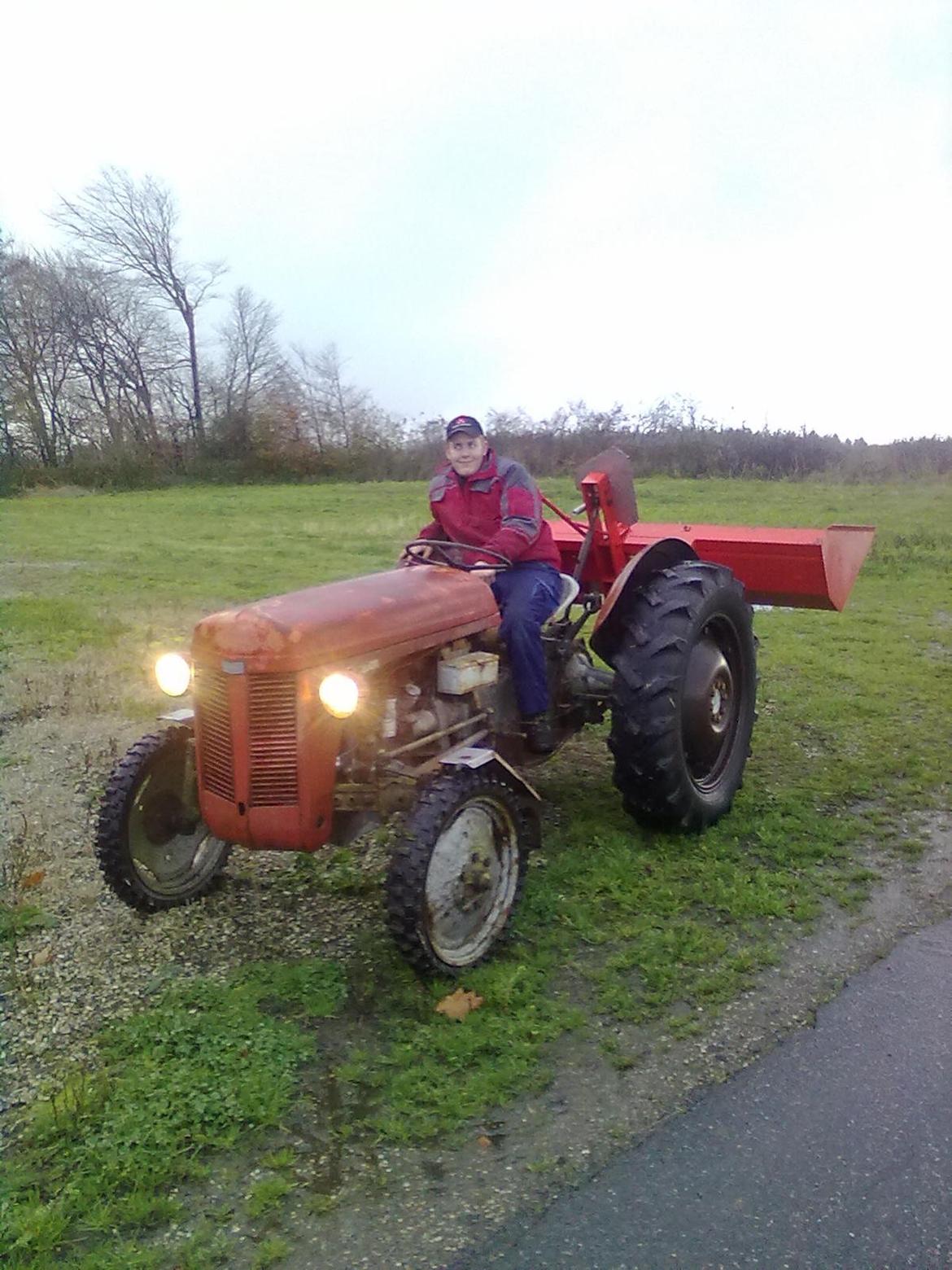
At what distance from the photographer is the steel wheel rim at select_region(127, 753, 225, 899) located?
3.58 m

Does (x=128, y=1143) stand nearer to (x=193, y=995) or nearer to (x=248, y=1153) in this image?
(x=248, y=1153)

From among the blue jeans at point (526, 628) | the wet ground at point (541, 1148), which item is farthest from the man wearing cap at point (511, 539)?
the wet ground at point (541, 1148)

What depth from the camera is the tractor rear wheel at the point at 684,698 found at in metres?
4.07

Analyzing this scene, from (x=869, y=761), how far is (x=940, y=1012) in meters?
2.40

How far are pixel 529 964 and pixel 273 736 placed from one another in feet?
3.70

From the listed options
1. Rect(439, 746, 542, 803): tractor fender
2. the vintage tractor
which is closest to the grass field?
the vintage tractor

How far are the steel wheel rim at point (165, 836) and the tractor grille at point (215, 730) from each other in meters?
0.35

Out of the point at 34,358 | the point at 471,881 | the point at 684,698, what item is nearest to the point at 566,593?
the point at 684,698

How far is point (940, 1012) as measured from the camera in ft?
10.2

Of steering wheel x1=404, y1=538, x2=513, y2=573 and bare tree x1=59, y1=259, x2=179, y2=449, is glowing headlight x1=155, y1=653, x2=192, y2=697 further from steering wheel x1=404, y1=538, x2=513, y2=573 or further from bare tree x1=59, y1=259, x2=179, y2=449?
bare tree x1=59, y1=259, x2=179, y2=449

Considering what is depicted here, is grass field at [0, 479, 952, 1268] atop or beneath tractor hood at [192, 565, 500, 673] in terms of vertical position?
beneath

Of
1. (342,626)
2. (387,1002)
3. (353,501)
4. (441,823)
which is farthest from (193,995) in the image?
(353,501)

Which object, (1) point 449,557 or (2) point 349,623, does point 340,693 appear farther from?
(1) point 449,557

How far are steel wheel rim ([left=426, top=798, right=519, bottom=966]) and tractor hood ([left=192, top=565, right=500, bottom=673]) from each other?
615 millimetres
